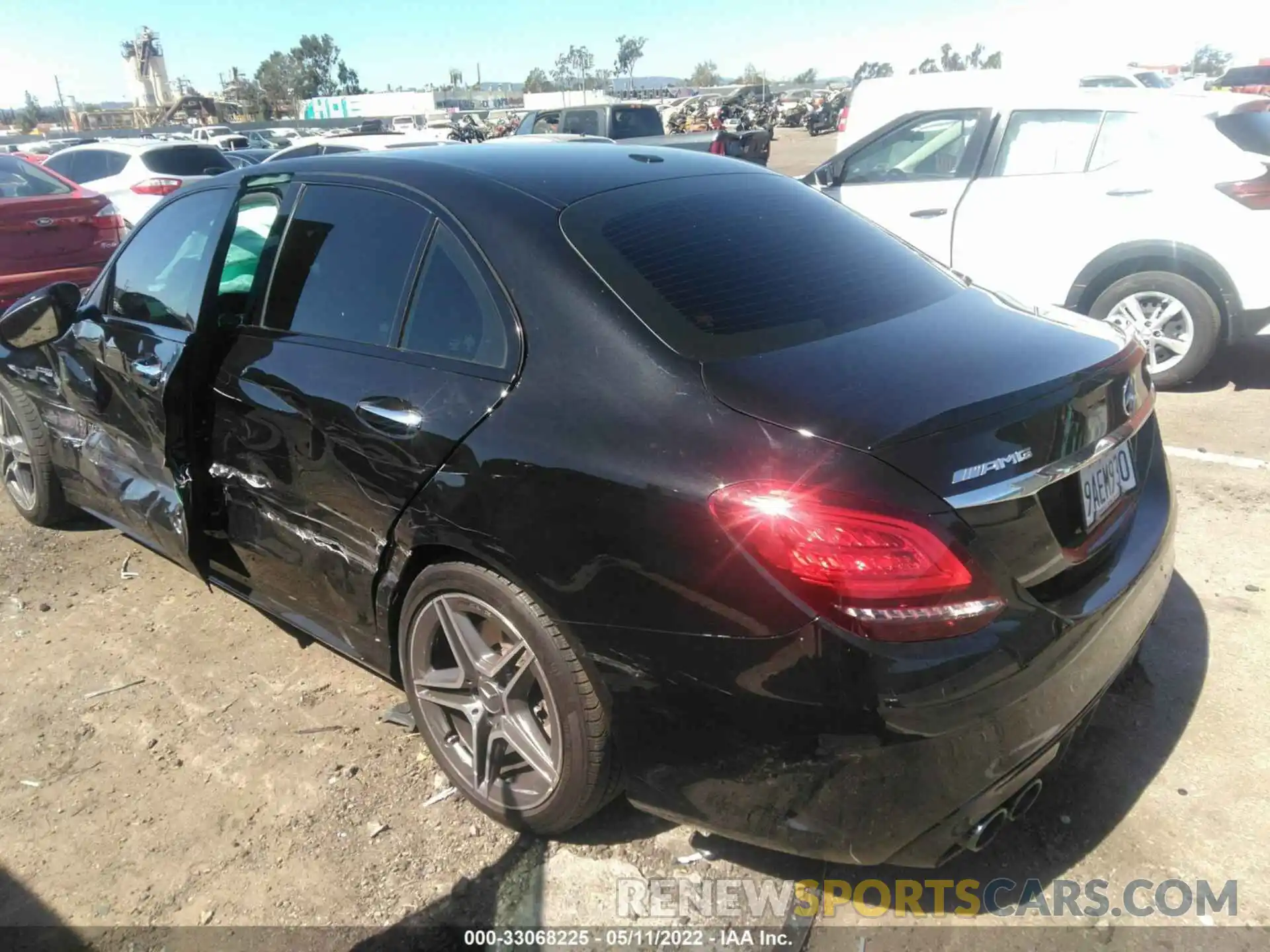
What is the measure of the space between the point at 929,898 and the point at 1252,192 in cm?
496

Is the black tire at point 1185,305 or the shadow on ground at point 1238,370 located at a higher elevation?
the black tire at point 1185,305

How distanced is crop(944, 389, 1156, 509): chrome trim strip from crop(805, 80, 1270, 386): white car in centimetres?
373

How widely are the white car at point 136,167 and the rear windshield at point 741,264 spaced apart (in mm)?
11291

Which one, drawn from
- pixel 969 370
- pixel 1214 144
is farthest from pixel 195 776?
pixel 1214 144

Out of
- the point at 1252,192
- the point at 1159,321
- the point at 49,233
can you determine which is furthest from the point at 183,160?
the point at 1252,192

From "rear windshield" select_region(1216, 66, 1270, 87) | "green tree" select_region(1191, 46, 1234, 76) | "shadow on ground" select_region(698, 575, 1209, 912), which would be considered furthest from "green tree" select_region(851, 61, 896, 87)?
"shadow on ground" select_region(698, 575, 1209, 912)

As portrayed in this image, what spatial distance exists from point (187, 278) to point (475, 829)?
7.00 ft

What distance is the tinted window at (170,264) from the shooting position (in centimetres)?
329

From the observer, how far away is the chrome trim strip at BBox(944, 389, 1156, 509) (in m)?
1.86

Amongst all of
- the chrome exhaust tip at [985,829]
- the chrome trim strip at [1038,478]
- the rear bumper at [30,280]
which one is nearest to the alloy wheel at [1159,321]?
the chrome trim strip at [1038,478]

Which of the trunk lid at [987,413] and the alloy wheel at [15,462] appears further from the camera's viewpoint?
the alloy wheel at [15,462]

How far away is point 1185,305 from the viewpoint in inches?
225

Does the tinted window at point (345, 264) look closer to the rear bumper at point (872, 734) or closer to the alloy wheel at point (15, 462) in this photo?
the rear bumper at point (872, 734)

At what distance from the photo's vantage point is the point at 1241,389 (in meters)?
5.98
